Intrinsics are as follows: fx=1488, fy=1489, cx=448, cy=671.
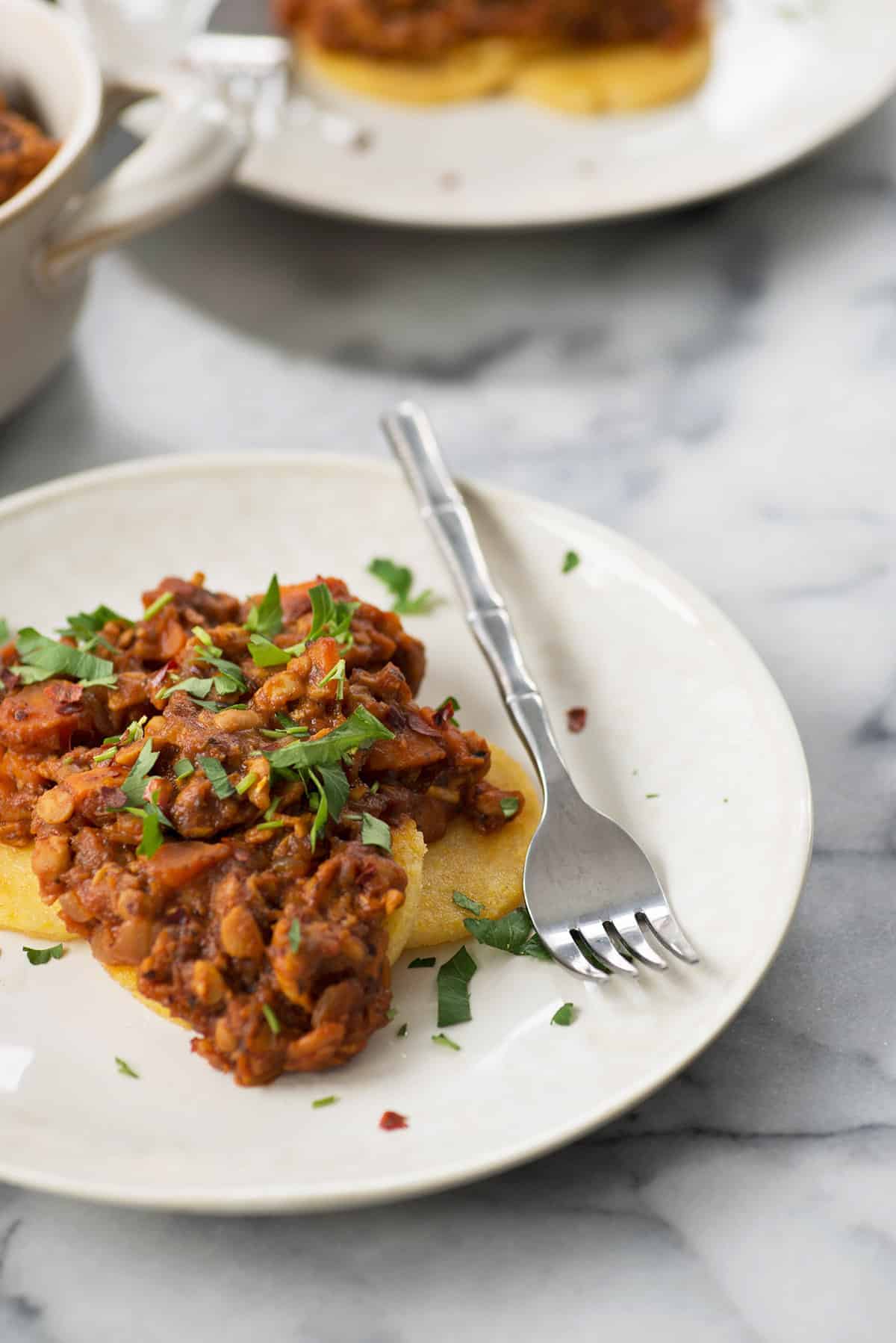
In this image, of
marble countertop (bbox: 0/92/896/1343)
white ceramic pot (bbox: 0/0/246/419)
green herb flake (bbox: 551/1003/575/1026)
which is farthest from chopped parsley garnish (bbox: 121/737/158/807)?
white ceramic pot (bbox: 0/0/246/419)

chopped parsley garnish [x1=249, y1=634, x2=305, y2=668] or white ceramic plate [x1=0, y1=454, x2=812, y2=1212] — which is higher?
chopped parsley garnish [x1=249, y1=634, x2=305, y2=668]

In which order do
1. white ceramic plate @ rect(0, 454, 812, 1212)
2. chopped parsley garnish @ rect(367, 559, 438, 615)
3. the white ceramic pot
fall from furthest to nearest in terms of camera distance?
the white ceramic pot < chopped parsley garnish @ rect(367, 559, 438, 615) < white ceramic plate @ rect(0, 454, 812, 1212)

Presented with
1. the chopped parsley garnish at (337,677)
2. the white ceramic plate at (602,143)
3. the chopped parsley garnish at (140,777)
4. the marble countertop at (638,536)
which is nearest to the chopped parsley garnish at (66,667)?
the chopped parsley garnish at (140,777)

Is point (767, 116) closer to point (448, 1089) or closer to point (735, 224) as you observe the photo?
point (735, 224)

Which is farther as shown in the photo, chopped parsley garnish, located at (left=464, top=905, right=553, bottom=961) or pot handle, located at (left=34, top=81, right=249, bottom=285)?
pot handle, located at (left=34, top=81, right=249, bottom=285)

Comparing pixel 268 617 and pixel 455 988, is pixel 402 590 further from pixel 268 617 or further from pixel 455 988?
pixel 455 988

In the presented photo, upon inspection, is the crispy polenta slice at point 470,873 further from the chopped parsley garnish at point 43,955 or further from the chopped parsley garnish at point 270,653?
the chopped parsley garnish at point 43,955

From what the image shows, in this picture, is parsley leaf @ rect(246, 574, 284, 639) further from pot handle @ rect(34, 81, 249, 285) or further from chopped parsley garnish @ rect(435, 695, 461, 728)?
pot handle @ rect(34, 81, 249, 285)
